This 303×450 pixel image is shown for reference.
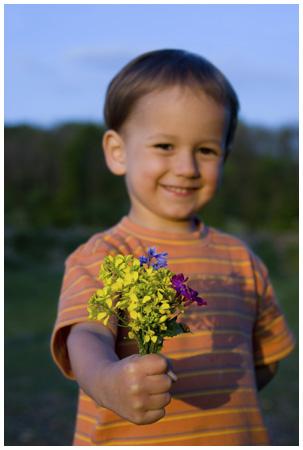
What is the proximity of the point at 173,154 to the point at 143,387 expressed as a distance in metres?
1.11

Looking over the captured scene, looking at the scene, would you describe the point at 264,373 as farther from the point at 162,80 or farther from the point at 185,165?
the point at 162,80

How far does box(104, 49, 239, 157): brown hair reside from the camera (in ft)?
9.05

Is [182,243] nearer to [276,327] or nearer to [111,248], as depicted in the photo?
[111,248]

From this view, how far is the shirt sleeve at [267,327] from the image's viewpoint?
9.96 feet

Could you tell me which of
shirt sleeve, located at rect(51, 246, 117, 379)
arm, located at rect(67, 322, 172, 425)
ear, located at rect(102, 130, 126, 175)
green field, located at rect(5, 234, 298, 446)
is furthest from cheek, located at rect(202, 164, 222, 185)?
green field, located at rect(5, 234, 298, 446)

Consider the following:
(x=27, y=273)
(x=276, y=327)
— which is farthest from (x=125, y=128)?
(x=27, y=273)

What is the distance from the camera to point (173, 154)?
2711 millimetres

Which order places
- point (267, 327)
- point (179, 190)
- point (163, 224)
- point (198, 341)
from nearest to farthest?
point (198, 341)
point (179, 190)
point (163, 224)
point (267, 327)

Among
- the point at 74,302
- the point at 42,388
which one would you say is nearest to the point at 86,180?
the point at 42,388

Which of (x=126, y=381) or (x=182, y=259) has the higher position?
(x=182, y=259)

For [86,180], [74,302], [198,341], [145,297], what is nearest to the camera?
[145,297]

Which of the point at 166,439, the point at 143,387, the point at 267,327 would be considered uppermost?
the point at 143,387

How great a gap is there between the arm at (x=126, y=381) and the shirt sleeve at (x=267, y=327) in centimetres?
95

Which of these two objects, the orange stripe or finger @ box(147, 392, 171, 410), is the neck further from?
finger @ box(147, 392, 171, 410)
